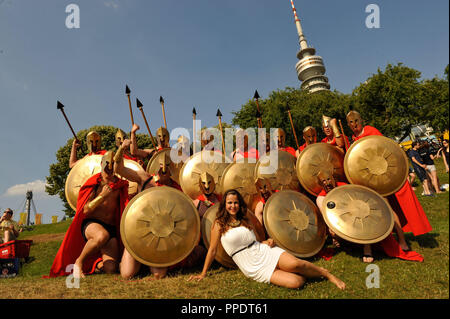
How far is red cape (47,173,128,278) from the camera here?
17.4 ft

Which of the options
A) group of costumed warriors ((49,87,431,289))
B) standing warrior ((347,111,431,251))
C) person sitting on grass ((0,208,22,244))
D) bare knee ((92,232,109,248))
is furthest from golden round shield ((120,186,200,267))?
person sitting on grass ((0,208,22,244))

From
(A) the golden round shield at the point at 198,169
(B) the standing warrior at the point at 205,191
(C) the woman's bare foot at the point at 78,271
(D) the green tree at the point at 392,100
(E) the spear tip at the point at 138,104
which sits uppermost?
(D) the green tree at the point at 392,100

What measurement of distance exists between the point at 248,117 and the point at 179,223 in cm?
3120

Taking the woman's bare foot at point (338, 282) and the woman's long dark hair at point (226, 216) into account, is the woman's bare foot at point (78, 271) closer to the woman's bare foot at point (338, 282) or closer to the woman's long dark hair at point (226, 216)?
the woman's long dark hair at point (226, 216)

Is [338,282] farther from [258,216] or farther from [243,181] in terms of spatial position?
[243,181]

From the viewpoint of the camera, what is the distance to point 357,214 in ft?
15.3

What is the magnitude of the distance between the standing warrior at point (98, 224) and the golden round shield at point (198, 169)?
1.87 m

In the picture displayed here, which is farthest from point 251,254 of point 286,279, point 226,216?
point 226,216

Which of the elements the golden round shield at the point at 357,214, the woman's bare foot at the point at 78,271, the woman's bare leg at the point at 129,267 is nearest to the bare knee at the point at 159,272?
the woman's bare leg at the point at 129,267

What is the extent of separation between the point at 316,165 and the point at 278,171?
2.93ft

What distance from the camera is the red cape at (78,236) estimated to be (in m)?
5.29
